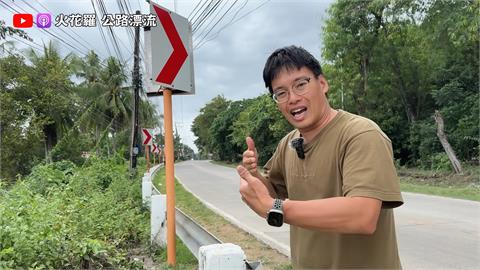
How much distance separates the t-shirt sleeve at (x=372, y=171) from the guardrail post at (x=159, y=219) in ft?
15.2

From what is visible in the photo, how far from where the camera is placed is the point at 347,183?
1574 millimetres

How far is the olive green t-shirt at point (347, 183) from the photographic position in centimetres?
154

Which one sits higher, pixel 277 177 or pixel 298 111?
pixel 298 111

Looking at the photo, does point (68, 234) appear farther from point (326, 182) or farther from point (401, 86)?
point (401, 86)

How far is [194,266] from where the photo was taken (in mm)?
5203

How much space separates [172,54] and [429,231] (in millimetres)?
5978

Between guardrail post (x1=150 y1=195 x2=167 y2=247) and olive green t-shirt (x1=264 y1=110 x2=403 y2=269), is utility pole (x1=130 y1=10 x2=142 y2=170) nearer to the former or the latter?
guardrail post (x1=150 y1=195 x2=167 y2=247)

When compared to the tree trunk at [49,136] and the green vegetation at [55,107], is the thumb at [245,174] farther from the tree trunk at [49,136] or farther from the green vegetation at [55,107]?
the tree trunk at [49,136]

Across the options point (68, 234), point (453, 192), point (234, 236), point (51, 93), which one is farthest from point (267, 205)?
point (51, 93)

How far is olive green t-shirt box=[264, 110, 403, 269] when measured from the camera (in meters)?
1.54

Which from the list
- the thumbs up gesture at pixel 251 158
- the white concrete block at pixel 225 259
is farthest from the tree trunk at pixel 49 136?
the thumbs up gesture at pixel 251 158

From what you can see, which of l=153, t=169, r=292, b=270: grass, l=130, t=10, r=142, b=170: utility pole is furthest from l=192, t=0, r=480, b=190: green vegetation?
l=153, t=169, r=292, b=270: grass

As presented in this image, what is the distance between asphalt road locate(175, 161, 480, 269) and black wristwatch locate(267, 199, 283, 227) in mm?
5049

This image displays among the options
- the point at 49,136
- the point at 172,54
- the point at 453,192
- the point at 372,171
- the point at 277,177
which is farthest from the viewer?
the point at 49,136
